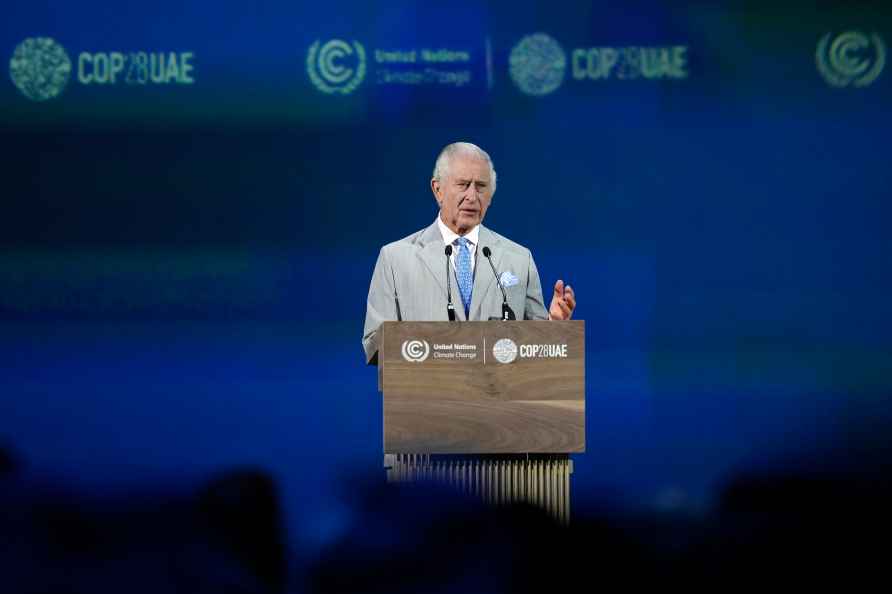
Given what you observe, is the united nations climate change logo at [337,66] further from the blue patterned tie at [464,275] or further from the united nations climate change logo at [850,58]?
the united nations climate change logo at [850,58]

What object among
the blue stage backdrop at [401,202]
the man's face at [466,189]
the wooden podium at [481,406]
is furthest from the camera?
the blue stage backdrop at [401,202]

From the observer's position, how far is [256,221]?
22.3 ft

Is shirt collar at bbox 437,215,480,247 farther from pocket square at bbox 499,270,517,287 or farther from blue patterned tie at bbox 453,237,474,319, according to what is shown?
pocket square at bbox 499,270,517,287

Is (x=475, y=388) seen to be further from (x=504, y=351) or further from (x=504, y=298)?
(x=504, y=298)

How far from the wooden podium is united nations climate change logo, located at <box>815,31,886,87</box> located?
2717 millimetres

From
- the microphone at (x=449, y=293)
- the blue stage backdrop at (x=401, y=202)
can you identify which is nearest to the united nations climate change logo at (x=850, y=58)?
the blue stage backdrop at (x=401, y=202)

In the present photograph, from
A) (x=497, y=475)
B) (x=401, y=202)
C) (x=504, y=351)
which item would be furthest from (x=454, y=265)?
(x=401, y=202)

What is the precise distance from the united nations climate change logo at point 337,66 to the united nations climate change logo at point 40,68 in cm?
105

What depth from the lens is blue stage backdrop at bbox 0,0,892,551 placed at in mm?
6742

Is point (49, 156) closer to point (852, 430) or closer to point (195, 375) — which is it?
point (195, 375)

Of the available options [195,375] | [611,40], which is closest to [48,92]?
[195,375]

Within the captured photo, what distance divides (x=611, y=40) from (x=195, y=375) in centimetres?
224

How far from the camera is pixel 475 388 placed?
464cm

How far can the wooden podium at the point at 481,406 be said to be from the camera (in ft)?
15.2
